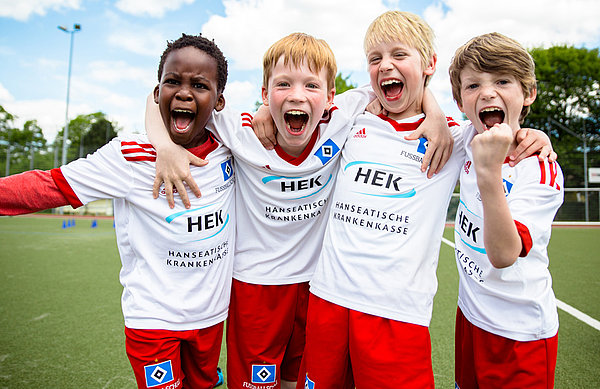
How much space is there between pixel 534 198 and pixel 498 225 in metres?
0.33

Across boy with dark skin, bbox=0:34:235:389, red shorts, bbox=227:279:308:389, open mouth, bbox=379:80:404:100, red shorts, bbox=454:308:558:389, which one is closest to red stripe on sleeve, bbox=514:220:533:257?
red shorts, bbox=454:308:558:389

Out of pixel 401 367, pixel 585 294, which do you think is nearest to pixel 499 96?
pixel 401 367

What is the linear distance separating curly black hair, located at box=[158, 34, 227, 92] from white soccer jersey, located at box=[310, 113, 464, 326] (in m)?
0.87

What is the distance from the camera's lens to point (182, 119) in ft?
6.77

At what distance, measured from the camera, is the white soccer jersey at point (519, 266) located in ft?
5.37

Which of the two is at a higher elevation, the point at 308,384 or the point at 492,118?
the point at 492,118

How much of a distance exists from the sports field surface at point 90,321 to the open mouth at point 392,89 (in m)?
2.18

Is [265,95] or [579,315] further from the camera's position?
[579,315]

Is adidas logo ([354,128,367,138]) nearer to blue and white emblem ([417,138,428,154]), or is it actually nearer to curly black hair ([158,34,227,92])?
blue and white emblem ([417,138,428,154])

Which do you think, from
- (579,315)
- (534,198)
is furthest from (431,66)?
(579,315)

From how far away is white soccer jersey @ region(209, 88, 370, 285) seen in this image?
2.19 metres

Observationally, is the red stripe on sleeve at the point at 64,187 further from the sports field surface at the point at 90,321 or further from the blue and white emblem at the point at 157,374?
the sports field surface at the point at 90,321

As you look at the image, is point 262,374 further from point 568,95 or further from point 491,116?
point 568,95

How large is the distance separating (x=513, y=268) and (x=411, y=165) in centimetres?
66
